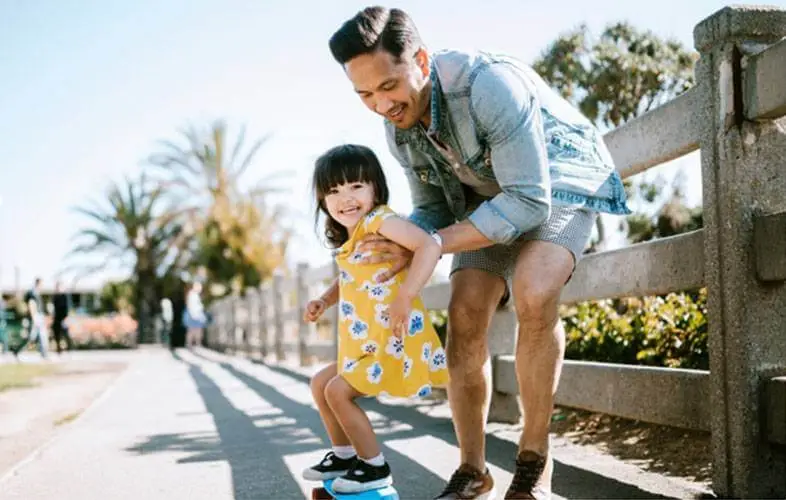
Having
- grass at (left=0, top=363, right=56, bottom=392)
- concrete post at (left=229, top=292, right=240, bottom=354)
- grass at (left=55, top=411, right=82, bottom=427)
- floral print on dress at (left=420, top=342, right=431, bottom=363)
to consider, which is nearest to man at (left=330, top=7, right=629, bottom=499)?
floral print on dress at (left=420, top=342, right=431, bottom=363)

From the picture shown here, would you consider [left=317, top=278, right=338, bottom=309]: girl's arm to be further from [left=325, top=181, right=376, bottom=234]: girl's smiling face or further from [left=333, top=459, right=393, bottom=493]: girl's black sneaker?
[left=333, top=459, right=393, bottom=493]: girl's black sneaker

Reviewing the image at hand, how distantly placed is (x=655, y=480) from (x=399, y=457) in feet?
3.83

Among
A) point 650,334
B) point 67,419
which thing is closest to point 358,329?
point 650,334

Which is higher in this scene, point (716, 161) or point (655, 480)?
point (716, 161)

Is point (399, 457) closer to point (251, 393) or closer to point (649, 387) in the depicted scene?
point (649, 387)

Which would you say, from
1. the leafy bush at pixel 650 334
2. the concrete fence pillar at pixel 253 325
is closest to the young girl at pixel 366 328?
the leafy bush at pixel 650 334

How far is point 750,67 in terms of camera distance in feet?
9.07

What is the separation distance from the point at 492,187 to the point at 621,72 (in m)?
7.46

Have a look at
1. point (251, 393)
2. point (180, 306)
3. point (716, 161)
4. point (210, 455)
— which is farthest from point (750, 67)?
point (180, 306)

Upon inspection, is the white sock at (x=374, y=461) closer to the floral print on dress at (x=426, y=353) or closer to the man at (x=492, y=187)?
the man at (x=492, y=187)

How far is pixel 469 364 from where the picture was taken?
2908 millimetres

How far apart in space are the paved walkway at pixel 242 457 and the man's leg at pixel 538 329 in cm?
50

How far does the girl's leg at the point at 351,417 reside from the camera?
9.07 ft

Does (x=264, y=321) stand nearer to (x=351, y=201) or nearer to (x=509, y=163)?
(x=351, y=201)
